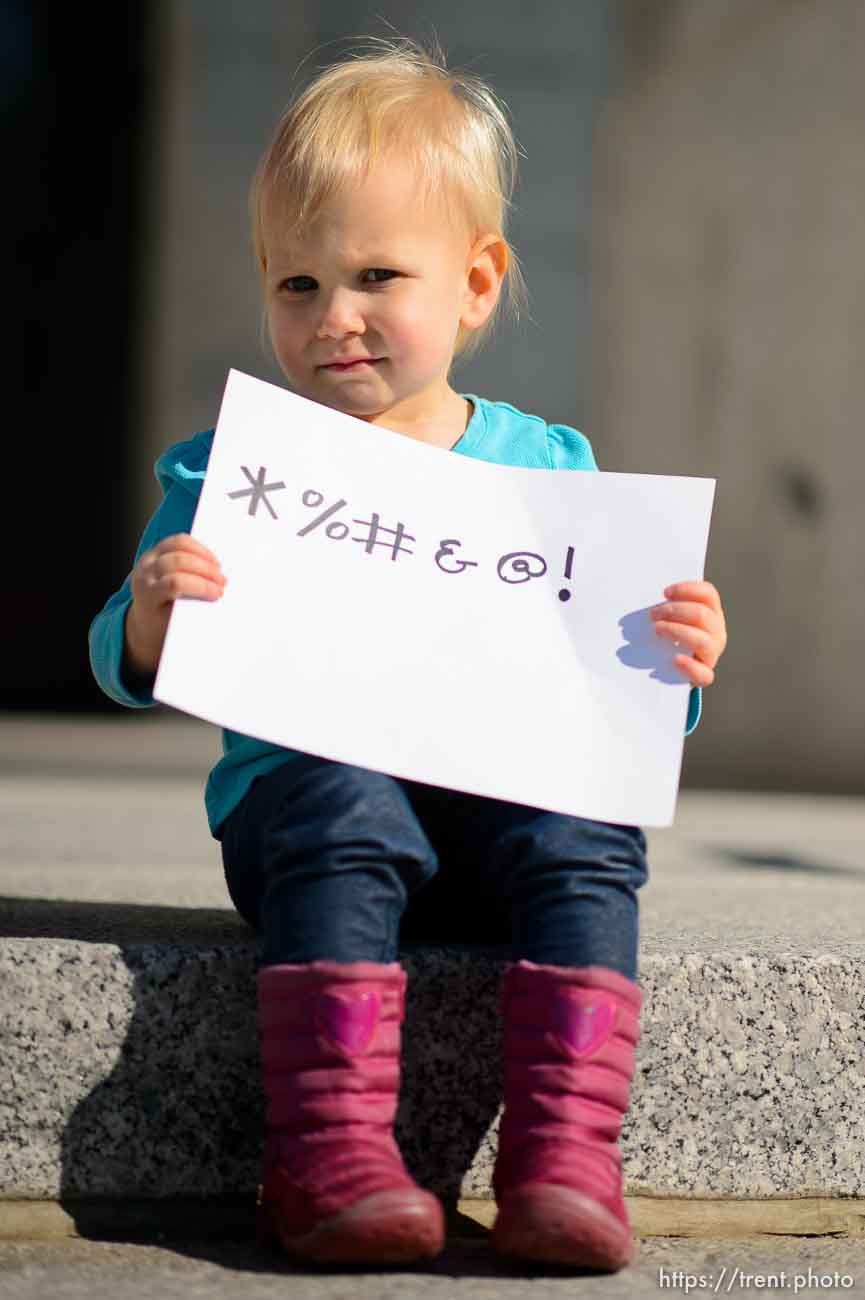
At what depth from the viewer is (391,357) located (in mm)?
1626

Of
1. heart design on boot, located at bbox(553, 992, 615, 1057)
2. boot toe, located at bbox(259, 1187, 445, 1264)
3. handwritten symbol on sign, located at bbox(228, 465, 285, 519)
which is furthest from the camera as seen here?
handwritten symbol on sign, located at bbox(228, 465, 285, 519)

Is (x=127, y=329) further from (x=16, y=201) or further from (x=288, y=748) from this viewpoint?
(x=288, y=748)

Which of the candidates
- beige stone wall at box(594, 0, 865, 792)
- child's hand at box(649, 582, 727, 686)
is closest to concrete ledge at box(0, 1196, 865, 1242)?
child's hand at box(649, 582, 727, 686)

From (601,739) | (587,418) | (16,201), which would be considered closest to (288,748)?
(601,739)

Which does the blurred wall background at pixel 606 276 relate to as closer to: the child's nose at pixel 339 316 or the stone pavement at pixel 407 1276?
the child's nose at pixel 339 316

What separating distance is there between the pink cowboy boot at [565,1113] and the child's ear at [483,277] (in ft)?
2.33

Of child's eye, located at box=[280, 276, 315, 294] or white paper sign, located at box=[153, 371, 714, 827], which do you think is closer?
white paper sign, located at box=[153, 371, 714, 827]

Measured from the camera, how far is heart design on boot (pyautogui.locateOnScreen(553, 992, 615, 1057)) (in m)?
1.36

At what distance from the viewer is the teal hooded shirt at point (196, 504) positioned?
1.54 m

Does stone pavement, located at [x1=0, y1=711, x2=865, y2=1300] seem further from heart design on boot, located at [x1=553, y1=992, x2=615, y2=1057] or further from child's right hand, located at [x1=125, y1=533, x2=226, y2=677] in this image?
child's right hand, located at [x1=125, y1=533, x2=226, y2=677]

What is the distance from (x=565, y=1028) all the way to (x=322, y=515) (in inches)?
19.9

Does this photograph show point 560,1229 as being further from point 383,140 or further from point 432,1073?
point 383,140

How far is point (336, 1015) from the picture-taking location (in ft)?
4.35

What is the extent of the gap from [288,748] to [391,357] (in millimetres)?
407
